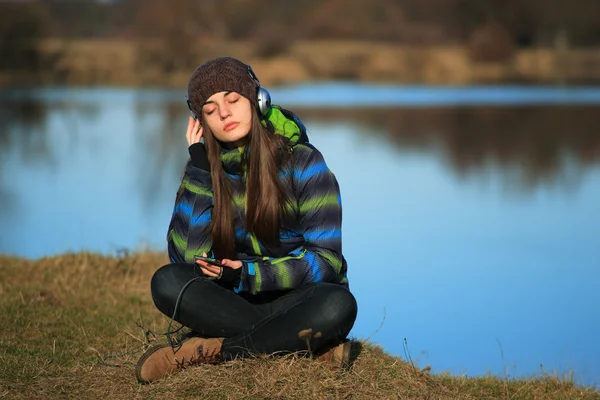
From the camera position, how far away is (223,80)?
374 cm

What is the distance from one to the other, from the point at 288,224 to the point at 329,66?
91.6ft

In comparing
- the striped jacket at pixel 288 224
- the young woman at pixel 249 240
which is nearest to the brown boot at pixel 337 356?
the young woman at pixel 249 240

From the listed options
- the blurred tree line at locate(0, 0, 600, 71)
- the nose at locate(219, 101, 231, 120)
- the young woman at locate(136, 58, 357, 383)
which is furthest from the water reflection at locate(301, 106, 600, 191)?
the blurred tree line at locate(0, 0, 600, 71)

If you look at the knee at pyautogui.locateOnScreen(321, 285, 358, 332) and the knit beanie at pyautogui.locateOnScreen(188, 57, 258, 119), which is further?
the knit beanie at pyautogui.locateOnScreen(188, 57, 258, 119)

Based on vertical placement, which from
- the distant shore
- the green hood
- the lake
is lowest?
the lake

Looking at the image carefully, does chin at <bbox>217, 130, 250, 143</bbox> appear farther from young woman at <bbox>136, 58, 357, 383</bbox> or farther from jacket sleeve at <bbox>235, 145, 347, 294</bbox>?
jacket sleeve at <bbox>235, 145, 347, 294</bbox>

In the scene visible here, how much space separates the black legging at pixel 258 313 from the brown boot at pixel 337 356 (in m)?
0.03

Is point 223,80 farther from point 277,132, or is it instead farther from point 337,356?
point 337,356

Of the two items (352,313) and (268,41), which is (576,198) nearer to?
(352,313)

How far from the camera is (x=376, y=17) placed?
4253 cm

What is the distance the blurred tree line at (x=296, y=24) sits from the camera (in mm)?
28516

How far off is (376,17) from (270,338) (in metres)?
40.0

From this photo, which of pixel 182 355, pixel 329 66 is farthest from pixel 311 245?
pixel 329 66

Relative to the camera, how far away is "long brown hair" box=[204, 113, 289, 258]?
3.69 meters
